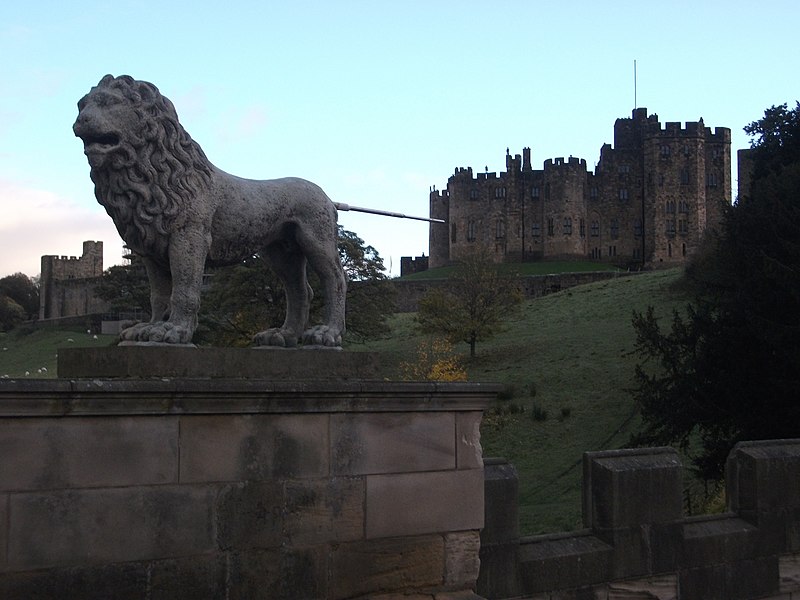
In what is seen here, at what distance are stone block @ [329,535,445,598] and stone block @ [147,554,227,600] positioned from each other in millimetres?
727

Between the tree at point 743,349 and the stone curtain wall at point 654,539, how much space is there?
11417 mm

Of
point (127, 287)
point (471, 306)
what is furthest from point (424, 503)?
point (471, 306)

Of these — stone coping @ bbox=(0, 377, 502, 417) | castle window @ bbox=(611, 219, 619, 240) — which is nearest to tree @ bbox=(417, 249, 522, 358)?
stone coping @ bbox=(0, 377, 502, 417)

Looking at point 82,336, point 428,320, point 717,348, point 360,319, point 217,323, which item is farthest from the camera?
point 82,336

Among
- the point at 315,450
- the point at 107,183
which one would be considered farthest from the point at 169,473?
the point at 107,183

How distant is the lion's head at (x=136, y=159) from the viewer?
21.4 feet

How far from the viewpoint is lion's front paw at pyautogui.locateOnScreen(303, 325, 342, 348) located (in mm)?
7191

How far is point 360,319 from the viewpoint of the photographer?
1390 inches

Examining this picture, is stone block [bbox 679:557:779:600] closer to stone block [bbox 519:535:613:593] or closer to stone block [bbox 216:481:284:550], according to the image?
stone block [bbox 519:535:613:593]

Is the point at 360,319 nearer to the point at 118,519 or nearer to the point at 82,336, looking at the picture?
the point at 118,519

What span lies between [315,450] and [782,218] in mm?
19657

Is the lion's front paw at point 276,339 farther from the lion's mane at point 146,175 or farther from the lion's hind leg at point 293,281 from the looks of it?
the lion's mane at point 146,175

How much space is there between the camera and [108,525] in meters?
5.79

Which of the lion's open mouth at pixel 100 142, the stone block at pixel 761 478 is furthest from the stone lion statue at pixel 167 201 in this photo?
the stone block at pixel 761 478
